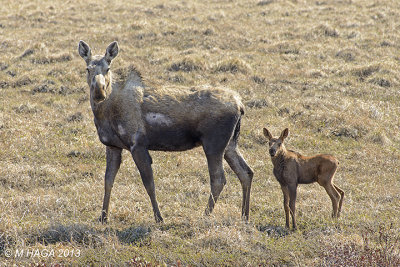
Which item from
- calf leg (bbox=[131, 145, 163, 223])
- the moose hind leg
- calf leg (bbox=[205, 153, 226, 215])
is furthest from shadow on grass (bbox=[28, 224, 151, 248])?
the moose hind leg

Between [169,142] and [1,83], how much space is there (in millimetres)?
10665

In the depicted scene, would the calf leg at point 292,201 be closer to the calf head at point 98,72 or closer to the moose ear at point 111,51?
the calf head at point 98,72

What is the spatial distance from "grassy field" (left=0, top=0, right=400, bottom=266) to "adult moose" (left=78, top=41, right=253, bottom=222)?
54 cm

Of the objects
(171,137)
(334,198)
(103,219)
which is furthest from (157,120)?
(334,198)

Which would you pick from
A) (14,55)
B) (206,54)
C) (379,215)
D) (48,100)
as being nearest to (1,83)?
(48,100)

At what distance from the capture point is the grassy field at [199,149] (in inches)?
259

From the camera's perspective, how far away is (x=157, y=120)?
7.66m

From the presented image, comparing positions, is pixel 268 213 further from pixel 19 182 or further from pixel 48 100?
pixel 48 100

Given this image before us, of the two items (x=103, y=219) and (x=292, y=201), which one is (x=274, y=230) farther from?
(x=103, y=219)

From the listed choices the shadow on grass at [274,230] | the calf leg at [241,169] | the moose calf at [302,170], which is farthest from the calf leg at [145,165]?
the moose calf at [302,170]

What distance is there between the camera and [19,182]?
928 cm

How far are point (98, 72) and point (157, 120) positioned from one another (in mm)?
1143

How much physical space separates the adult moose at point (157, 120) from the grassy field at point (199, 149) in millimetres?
544

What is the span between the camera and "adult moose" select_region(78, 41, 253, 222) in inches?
297
